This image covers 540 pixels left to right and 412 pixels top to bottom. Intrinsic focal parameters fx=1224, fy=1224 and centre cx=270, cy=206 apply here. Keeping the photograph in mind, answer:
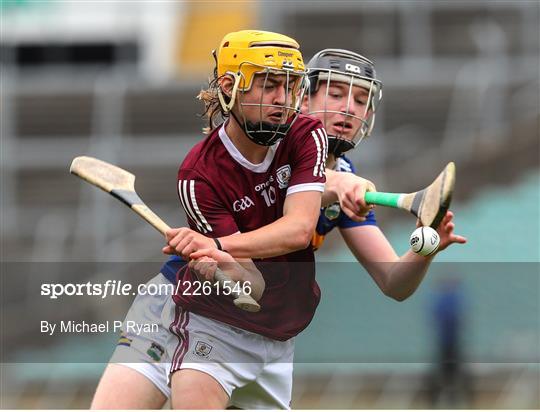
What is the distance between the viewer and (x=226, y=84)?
12.8 ft

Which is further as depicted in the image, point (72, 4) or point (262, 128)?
point (72, 4)

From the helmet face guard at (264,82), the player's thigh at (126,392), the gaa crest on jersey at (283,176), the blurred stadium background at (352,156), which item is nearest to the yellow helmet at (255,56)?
the helmet face guard at (264,82)

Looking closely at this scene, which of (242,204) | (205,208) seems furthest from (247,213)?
(205,208)

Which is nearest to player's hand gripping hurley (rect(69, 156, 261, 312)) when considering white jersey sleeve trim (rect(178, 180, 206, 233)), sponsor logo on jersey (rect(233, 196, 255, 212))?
white jersey sleeve trim (rect(178, 180, 206, 233))

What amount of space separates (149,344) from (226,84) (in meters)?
0.93

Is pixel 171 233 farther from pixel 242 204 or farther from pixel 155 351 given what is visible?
pixel 155 351

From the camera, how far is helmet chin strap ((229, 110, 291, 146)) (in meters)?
3.80

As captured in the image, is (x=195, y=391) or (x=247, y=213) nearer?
(x=195, y=391)

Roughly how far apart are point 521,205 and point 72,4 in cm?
539

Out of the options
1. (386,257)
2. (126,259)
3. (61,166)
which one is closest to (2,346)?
(126,259)

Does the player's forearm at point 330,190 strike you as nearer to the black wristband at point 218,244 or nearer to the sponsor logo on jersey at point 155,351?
the black wristband at point 218,244

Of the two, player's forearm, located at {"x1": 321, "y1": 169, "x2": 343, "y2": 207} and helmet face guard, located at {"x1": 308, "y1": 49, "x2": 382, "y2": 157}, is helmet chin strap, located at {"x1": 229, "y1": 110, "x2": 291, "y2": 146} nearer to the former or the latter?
player's forearm, located at {"x1": 321, "y1": 169, "x2": 343, "y2": 207}

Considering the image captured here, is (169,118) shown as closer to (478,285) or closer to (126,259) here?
(126,259)

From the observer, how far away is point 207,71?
42.0ft
